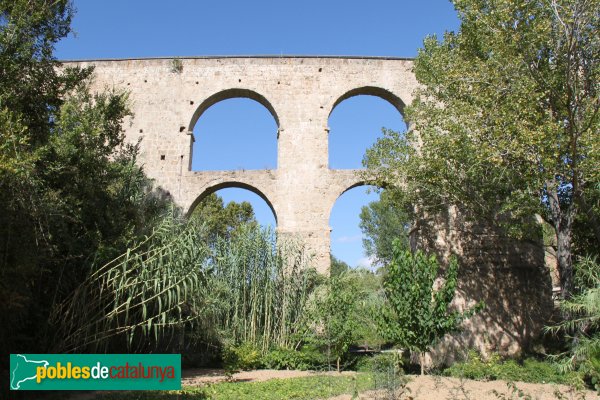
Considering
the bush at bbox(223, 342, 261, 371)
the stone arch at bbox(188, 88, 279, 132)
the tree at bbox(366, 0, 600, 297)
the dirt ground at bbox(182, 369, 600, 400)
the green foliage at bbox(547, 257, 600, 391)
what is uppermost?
the stone arch at bbox(188, 88, 279, 132)

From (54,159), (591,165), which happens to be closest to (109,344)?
(54,159)

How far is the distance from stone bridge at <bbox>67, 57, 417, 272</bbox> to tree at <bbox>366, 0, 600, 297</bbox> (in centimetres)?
466

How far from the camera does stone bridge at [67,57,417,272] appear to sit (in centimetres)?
1333

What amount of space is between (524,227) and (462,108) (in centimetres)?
214

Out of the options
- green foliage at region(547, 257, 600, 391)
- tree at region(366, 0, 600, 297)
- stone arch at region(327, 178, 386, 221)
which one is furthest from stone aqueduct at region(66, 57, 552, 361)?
green foliage at region(547, 257, 600, 391)

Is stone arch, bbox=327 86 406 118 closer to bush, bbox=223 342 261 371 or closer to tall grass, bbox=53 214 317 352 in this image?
tall grass, bbox=53 214 317 352

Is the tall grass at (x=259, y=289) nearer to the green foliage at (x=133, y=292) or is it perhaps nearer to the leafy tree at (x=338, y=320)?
the leafy tree at (x=338, y=320)

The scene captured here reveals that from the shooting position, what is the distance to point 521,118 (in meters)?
7.55

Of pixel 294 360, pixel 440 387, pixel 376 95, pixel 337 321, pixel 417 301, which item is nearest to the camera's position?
pixel 440 387

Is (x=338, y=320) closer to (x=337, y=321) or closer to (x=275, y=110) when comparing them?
(x=337, y=321)

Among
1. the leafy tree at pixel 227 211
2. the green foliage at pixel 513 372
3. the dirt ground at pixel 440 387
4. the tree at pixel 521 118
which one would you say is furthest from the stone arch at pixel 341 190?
the leafy tree at pixel 227 211

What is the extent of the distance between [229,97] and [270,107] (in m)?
1.43

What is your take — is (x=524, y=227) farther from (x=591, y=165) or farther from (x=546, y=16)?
(x=546, y=16)

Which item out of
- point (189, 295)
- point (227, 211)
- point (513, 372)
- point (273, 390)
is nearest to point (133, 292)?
point (189, 295)
